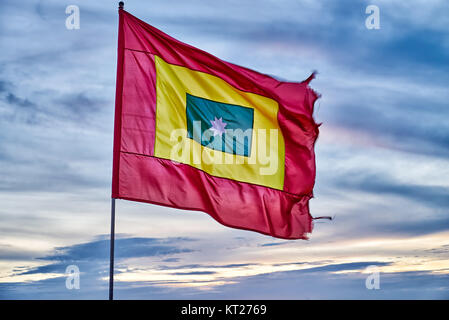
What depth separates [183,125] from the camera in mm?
13609

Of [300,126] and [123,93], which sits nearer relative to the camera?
[123,93]

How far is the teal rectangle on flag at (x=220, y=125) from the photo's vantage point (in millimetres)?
13875

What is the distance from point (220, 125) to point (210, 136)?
0.51 metres

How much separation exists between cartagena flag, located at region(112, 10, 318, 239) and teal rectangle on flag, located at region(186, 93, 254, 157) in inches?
0.9

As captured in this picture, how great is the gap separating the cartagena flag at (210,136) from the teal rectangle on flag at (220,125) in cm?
2

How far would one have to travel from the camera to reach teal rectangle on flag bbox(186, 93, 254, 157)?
546 inches

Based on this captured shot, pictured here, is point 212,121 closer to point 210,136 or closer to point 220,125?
point 220,125

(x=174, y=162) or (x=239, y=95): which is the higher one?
(x=239, y=95)

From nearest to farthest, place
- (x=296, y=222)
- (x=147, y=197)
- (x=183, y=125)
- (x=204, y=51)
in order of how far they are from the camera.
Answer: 1. (x=147, y=197)
2. (x=183, y=125)
3. (x=204, y=51)
4. (x=296, y=222)
